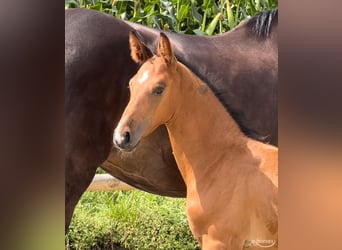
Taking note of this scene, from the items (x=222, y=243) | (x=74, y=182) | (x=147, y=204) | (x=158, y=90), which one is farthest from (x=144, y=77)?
(x=147, y=204)

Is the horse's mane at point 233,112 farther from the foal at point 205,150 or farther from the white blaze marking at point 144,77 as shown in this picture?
the white blaze marking at point 144,77

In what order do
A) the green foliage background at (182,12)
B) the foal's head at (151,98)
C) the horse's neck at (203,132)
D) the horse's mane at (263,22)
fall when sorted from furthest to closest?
the green foliage background at (182,12), the horse's mane at (263,22), the horse's neck at (203,132), the foal's head at (151,98)

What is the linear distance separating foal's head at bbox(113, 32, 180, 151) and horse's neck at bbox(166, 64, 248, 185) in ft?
0.27

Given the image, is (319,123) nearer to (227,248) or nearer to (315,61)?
(315,61)

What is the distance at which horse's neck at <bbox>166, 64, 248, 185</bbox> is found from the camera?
2.79 metres

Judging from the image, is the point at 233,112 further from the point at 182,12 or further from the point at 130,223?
the point at 130,223

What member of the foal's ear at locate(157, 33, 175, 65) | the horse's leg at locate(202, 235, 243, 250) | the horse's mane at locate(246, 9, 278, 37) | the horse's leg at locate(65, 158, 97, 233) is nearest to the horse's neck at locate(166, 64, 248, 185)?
the foal's ear at locate(157, 33, 175, 65)

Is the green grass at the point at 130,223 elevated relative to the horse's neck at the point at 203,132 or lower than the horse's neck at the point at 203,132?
lower

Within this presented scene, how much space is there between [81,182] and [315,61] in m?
1.24

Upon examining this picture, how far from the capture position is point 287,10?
7.73ft

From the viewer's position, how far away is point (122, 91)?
10.00 ft

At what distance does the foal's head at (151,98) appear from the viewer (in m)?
2.64

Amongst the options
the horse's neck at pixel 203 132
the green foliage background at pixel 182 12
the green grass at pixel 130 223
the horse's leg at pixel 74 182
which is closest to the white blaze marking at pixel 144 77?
the horse's neck at pixel 203 132

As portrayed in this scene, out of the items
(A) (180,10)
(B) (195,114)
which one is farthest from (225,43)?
(B) (195,114)
